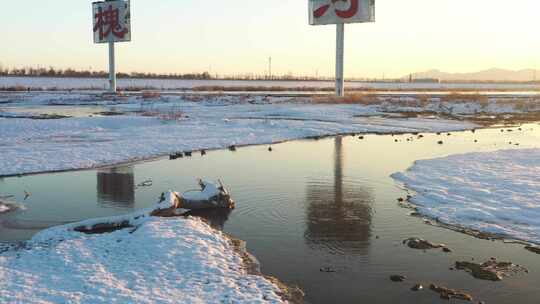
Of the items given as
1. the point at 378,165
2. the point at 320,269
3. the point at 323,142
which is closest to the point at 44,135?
the point at 323,142

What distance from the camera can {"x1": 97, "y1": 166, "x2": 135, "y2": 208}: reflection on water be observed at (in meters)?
11.5

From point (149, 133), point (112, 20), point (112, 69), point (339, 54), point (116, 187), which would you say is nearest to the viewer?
point (116, 187)

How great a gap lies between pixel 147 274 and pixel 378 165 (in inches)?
417

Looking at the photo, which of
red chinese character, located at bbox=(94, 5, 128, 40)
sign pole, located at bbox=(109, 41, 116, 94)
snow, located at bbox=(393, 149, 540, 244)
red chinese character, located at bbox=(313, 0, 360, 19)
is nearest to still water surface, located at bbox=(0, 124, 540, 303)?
snow, located at bbox=(393, 149, 540, 244)

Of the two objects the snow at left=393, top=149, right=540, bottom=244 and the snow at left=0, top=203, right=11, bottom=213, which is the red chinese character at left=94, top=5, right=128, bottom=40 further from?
the snow at left=0, top=203, right=11, bottom=213

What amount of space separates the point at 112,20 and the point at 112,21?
0.38 feet

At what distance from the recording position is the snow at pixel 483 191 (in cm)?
995

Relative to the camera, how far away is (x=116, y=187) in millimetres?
12867

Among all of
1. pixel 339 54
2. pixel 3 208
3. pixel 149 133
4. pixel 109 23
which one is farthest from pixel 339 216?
pixel 109 23

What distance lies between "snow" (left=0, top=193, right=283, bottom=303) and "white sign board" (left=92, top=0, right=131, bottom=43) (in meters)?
54.7

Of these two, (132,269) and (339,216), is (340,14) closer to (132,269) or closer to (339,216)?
(339,216)

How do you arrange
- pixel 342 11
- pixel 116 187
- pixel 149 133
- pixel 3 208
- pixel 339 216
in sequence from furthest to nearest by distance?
1. pixel 342 11
2. pixel 149 133
3. pixel 116 187
4. pixel 3 208
5. pixel 339 216

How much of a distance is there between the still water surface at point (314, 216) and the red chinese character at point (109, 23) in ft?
153

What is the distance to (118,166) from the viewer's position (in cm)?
1584
